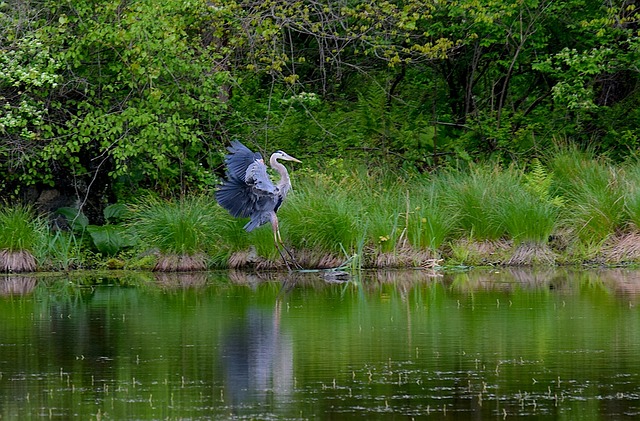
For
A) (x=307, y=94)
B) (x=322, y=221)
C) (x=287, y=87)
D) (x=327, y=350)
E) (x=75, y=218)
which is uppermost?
(x=287, y=87)

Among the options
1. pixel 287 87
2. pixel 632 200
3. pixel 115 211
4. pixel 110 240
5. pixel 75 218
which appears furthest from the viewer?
pixel 287 87

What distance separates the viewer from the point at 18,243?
17.4 metres

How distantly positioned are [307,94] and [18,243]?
5213 mm

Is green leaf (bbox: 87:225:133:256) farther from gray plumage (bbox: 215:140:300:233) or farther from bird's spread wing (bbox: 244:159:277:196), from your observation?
bird's spread wing (bbox: 244:159:277:196)

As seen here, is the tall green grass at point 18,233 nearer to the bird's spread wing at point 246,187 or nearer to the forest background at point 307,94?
the forest background at point 307,94

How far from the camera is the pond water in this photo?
303 inches

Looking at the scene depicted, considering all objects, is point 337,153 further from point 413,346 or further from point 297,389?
point 297,389

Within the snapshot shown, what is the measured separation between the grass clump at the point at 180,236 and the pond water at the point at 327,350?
2119 millimetres

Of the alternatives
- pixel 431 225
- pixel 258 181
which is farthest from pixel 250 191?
pixel 431 225

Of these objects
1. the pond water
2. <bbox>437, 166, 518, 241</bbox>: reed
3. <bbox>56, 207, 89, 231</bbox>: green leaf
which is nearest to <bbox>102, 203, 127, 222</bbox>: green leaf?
<bbox>56, 207, 89, 231</bbox>: green leaf

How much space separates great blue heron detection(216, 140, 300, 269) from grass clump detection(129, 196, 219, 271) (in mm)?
857

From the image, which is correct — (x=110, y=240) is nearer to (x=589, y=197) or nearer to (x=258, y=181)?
(x=258, y=181)

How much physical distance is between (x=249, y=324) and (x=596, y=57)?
1081 cm

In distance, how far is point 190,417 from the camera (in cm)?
738
